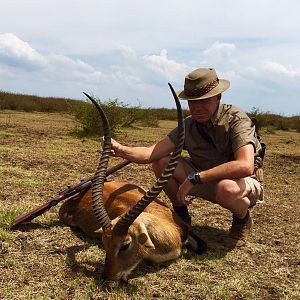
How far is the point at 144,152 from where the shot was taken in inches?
253

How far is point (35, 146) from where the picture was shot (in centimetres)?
1404

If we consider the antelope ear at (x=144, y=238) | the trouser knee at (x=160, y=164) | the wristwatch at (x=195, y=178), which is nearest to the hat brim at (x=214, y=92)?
the wristwatch at (x=195, y=178)

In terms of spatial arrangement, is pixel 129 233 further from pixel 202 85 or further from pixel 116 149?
pixel 202 85

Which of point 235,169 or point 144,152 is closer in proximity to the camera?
point 235,169

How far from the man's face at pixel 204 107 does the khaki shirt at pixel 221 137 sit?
4.0 inches

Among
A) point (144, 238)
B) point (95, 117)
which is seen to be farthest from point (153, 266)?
point (95, 117)

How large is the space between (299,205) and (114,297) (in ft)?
17.3

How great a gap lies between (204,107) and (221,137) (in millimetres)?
469

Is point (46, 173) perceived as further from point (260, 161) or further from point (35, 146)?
point (260, 161)

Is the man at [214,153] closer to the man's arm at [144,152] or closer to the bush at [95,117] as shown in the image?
the man's arm at [144,152]

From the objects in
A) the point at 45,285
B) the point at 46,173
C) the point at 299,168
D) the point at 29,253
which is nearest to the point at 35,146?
the point at 46,173

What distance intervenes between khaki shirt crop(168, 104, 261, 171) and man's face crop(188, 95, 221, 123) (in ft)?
0.33

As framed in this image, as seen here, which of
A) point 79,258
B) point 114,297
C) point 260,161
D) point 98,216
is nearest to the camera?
point 114,297

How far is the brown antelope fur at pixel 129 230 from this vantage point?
181 inches
